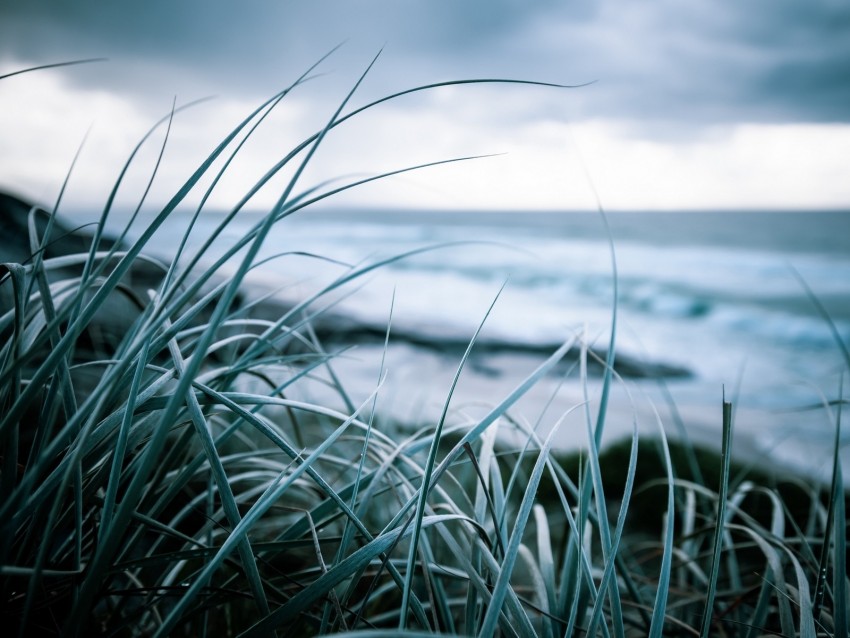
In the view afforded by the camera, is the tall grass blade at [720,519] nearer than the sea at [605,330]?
Yes

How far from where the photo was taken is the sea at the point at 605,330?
710 mm

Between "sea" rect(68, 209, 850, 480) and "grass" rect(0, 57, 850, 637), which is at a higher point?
"grass" rect(0, 57, 850, 637)

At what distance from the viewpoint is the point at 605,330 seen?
0.86 meters

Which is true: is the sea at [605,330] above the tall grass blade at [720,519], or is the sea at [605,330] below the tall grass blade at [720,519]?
below

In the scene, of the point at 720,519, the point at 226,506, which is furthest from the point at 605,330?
the point at 226,506

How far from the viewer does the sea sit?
28.0 inches

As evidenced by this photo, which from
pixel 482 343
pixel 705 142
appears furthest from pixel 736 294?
A: pixel 482 343

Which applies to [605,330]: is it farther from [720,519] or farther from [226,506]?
[226,506]

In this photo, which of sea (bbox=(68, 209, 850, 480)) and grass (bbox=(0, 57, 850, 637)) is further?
sea (bbox=(68, 209, 850, 480))

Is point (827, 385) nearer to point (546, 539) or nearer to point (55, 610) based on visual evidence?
point (546, 539)

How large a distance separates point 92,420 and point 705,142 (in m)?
10.6

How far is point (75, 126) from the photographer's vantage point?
2.10ft

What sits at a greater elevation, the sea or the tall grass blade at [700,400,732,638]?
the tall grass blade at [700,400,732,638]

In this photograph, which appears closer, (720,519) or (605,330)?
(720,519)
